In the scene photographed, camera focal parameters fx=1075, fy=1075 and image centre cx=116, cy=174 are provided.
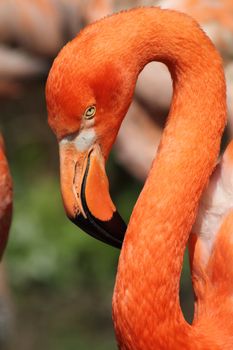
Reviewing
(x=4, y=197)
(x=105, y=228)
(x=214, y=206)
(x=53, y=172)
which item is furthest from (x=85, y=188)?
(x=53, y=172)

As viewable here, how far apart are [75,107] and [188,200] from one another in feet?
1.36

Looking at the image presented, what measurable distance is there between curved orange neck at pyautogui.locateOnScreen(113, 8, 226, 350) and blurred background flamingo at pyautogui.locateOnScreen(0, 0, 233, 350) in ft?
4.07

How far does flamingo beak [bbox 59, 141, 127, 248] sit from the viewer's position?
2.90 metres

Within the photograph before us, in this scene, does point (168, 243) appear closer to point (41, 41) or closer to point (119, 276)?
point (119, 276)

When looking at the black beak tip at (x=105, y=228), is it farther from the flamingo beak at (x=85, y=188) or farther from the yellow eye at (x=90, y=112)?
the yellow eye at (x=90, y=112)

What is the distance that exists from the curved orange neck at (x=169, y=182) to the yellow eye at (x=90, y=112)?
157 mm

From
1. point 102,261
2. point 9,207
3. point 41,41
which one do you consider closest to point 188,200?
point 9,207

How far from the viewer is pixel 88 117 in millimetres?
2863

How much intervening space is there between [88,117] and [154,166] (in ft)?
0.83

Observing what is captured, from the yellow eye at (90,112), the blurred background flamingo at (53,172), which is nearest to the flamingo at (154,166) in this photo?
the yellow eye at (90,112)

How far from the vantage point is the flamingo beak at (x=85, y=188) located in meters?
2.90

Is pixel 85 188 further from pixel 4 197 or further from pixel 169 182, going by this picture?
pixel 4 197

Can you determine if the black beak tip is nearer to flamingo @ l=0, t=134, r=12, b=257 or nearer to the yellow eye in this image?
the yellow eye

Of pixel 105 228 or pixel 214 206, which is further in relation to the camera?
pixel 214 206
